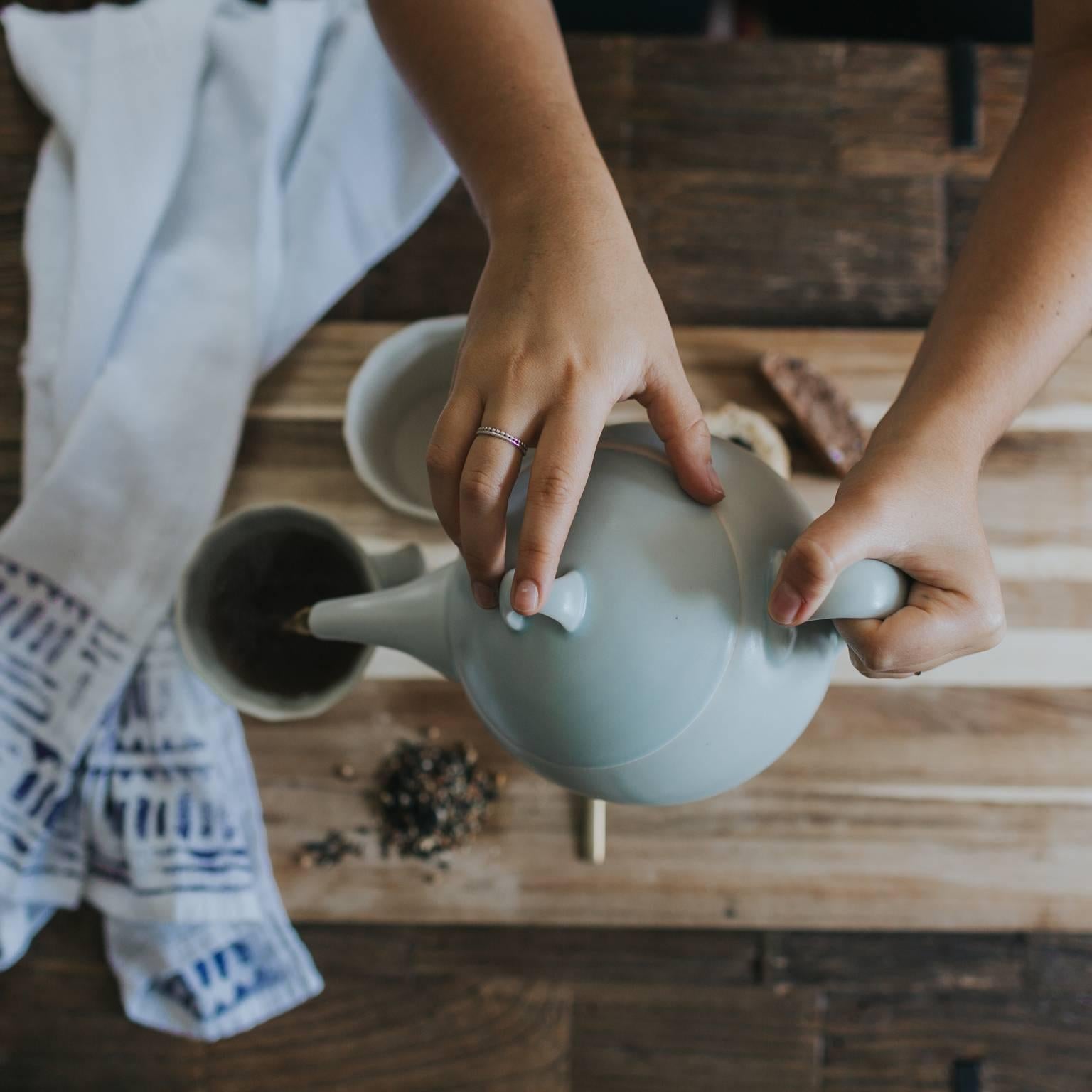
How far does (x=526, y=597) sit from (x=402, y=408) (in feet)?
1.30

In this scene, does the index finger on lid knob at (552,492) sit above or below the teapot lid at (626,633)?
above

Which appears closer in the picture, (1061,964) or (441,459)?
(441,459)

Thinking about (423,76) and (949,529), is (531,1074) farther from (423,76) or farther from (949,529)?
(423,76)

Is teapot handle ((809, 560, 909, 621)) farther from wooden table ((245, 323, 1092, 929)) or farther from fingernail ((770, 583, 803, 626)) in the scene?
wooden table ((245, 323, 1092, 929))

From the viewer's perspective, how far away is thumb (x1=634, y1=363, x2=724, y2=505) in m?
0.46

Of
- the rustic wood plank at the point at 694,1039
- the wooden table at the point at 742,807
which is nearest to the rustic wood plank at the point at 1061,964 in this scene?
the wooden table at the point at 742,807

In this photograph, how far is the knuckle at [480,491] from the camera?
443 mm

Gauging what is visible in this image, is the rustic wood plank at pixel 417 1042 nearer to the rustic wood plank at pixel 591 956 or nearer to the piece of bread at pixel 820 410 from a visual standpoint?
the rustic wood plank at pixel 591 956

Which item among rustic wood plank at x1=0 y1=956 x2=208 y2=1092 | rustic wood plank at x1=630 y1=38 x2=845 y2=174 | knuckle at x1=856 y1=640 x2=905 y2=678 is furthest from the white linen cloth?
knuckle at x1=856 y1=640 x2=905 y2=678

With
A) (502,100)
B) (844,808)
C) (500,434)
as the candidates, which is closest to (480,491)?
(500,434)

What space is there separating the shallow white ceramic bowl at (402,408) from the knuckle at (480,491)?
270 mm

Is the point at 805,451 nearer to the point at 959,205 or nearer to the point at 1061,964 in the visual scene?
the point at 959,205

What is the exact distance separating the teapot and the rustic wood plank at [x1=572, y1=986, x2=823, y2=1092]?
1.35 feet

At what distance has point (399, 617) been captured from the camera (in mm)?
527
